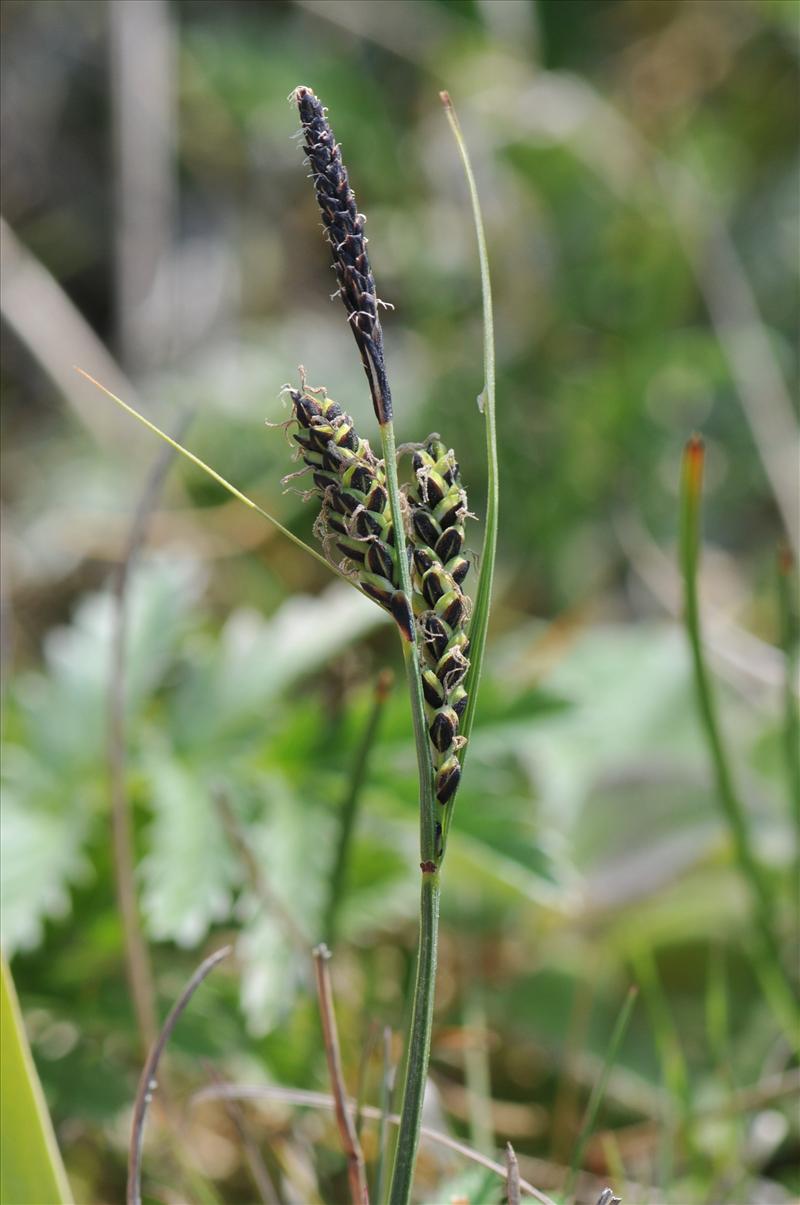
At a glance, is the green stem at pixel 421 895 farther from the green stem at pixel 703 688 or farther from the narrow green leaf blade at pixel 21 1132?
the green stem at pixel 703 688

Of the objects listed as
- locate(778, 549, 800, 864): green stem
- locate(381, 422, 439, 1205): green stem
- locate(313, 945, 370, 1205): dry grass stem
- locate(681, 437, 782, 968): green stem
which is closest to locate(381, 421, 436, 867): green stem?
locate(381, 422, 439, 1205): green stem

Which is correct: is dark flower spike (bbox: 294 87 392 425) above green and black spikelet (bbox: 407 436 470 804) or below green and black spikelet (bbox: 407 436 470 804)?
above

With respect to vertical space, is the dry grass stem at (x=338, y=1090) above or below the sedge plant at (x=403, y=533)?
below

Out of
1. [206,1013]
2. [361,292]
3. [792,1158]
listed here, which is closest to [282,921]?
[206,1013]

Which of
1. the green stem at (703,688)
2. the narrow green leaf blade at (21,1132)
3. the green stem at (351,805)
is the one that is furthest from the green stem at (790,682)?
the narrow green leaf blade at (21,1132)

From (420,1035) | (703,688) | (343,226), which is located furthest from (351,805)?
(343,226)

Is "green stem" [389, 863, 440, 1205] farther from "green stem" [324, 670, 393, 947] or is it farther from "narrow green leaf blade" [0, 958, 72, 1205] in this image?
"green stem" [324, 670, 393, 947]
